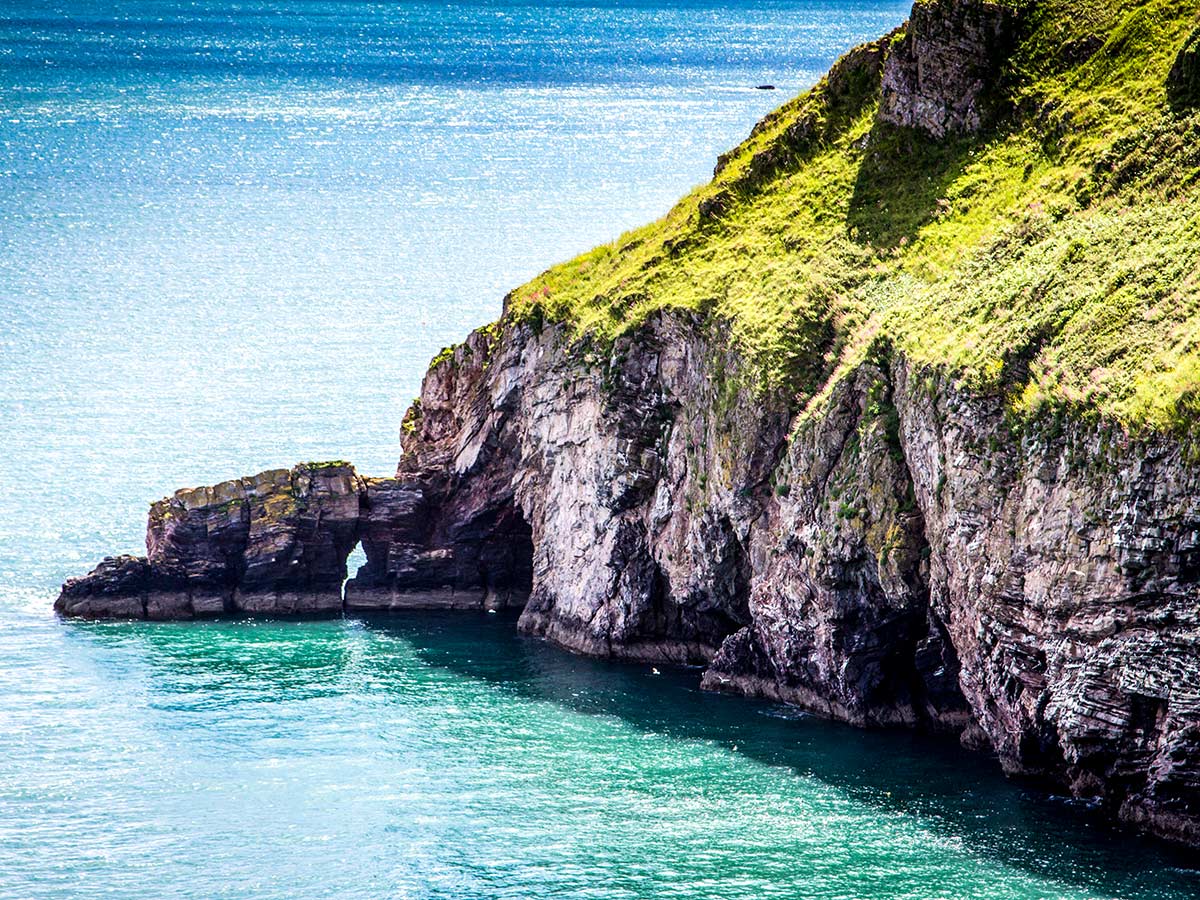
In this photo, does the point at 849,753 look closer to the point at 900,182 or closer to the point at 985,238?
the point at 985,238

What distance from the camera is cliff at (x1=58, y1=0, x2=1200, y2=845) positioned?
6638 centimetres

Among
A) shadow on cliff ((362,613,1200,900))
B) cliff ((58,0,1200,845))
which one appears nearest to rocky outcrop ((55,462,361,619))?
cliff ((58,0,1200,845))

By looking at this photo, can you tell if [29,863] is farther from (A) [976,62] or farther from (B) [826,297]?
(A) [976,62]

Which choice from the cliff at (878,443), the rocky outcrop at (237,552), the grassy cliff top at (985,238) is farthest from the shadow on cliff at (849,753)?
the grassy cliff top at (985,238)

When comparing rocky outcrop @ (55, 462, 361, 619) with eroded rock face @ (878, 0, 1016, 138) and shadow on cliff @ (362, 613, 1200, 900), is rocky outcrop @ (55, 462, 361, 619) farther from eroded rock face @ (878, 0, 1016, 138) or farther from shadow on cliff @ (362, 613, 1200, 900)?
eroded rock face @ (878, 0, 1016, 138)

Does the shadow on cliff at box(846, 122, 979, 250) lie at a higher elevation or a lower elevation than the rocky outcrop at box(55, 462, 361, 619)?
higher

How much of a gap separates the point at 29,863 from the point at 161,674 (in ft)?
65.5

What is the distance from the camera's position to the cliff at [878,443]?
66375mm

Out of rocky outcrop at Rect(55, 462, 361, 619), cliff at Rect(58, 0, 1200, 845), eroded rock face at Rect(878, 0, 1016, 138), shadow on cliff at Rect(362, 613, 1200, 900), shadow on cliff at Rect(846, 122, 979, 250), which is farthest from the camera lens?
rocky outcrop at Rect(55, 462, 361, 619)

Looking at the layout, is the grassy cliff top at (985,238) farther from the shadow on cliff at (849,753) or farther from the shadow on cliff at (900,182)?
the shadow on cliff at (849,753)

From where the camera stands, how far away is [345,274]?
176 meters

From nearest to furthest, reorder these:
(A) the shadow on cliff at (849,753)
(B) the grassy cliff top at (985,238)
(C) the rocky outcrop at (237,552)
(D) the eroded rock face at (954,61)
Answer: (A) the shadow on cliff at (849,753)
(B) the grassy cliff top at (985,238)
(D) the eroded rock face at (954,61)
(C) the rocky outcrop at (237,552)

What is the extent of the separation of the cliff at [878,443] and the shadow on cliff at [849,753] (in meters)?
1.14

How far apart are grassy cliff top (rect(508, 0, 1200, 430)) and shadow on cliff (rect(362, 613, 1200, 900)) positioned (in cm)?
1393
